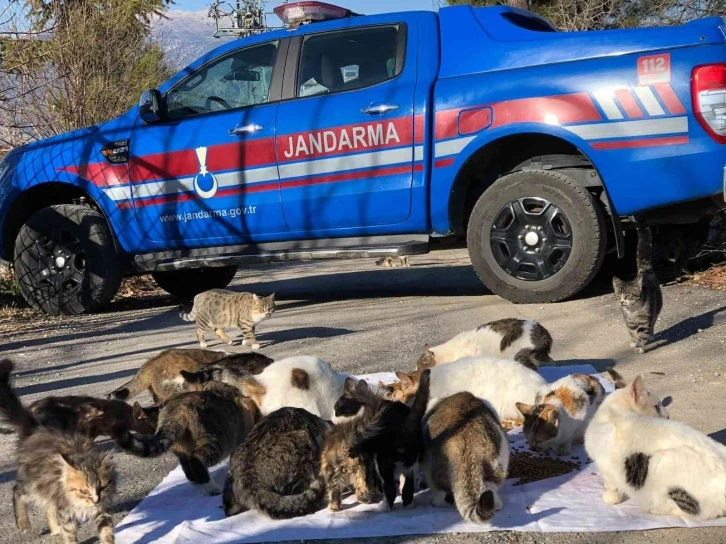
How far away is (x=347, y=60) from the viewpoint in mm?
8305

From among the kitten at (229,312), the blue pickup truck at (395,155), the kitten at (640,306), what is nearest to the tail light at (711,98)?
the blue pickup truck at (395,155)

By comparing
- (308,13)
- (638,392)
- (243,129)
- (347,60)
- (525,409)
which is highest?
(308,13)

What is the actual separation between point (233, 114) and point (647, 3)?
11227 mm

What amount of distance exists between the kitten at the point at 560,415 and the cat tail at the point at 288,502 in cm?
125

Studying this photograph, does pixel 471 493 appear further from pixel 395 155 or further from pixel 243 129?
pixel 243 129

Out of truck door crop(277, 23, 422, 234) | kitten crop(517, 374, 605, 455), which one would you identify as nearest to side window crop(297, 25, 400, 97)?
truck door crop(277, 23, 422, 234)

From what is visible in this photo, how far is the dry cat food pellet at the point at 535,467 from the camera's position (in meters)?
4.18

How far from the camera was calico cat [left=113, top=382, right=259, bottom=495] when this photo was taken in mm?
3922

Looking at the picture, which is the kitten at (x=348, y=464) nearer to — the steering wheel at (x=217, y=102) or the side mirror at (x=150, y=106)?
the steering wheel at (x=217, y=102)

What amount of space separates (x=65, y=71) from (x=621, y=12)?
411 inches

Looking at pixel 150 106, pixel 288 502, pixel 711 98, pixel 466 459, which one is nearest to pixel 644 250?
pixel 711 98

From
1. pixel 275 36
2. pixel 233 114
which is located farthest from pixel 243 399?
pixel 275 36

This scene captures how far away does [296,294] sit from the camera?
34.3ft

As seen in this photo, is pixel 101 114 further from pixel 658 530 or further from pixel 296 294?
pixel 658 530
